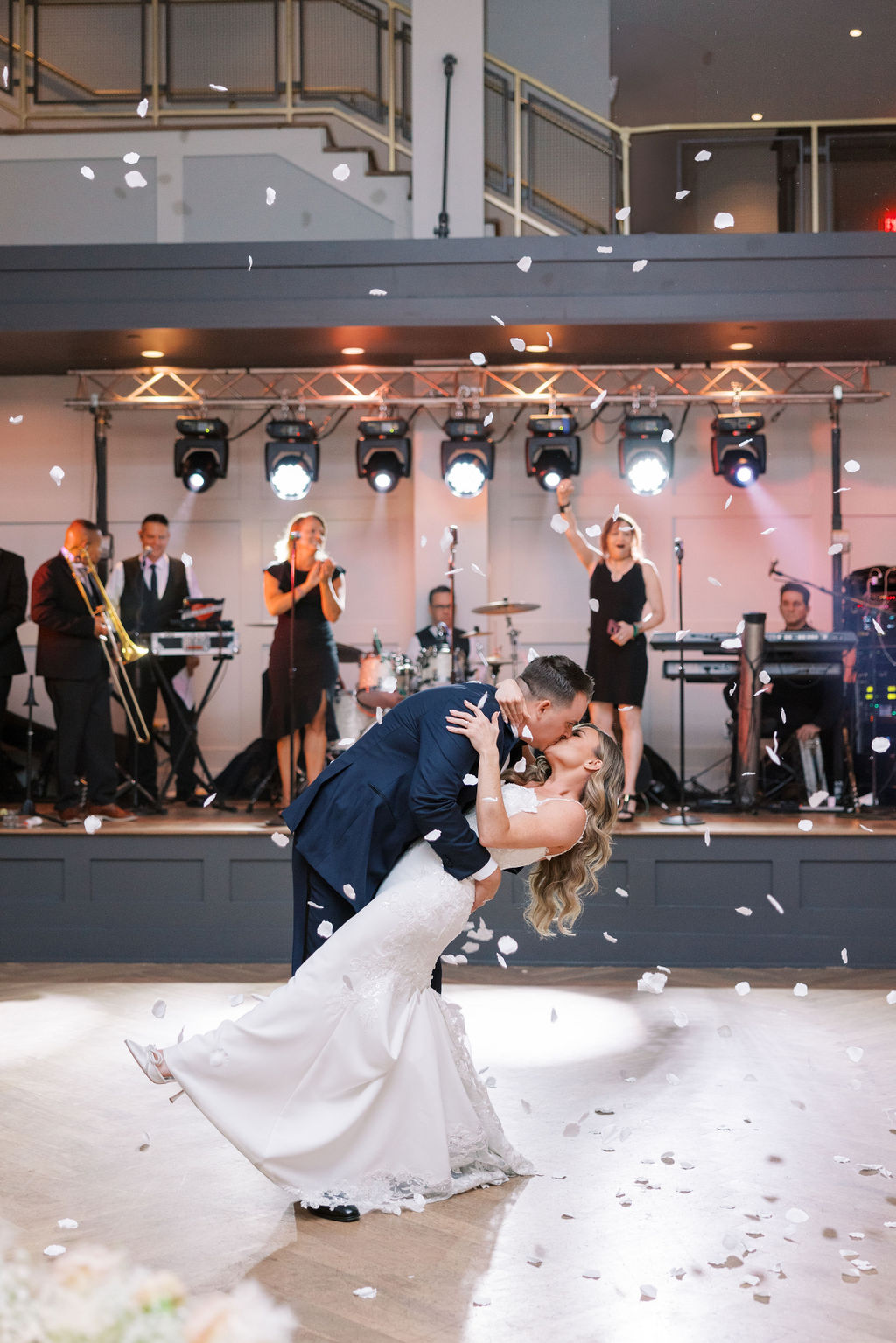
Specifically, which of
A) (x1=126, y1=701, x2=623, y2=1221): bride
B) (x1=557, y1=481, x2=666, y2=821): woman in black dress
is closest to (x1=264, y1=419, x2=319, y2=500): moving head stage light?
(x1=557, y1=481, x2=666, y2=821): woman in black dress

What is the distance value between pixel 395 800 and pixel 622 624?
371 centimetres

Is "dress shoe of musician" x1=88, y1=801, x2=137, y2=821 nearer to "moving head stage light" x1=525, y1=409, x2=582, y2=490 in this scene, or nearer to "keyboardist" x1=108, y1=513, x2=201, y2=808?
"keyboardist" x1=108, y1=513, x2=201, y2=808

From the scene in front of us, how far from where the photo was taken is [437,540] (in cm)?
895

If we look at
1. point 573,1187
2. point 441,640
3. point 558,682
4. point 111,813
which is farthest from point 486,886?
point 441,640

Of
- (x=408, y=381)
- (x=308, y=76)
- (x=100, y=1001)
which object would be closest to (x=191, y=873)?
(x=100, y=1001)

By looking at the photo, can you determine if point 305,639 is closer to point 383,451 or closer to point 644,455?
point 383,451

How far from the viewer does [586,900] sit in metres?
5.97

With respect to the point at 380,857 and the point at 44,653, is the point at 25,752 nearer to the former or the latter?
the point at 44,653

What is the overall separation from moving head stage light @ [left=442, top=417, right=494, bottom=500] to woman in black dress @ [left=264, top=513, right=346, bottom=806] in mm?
1872

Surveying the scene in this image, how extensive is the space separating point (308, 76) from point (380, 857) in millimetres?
7518

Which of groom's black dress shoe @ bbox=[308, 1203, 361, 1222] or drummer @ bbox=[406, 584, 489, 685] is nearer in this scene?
groom's black dress shoe @ bbox=[308, 1203, 361, 1222]

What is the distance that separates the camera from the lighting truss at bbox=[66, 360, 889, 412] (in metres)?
8.26

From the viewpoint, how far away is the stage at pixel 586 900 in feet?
19.4

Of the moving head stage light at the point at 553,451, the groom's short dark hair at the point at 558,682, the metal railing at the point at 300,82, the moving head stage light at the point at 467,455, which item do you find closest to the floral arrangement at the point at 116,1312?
the groom's short dark hair at the point at 558,682
